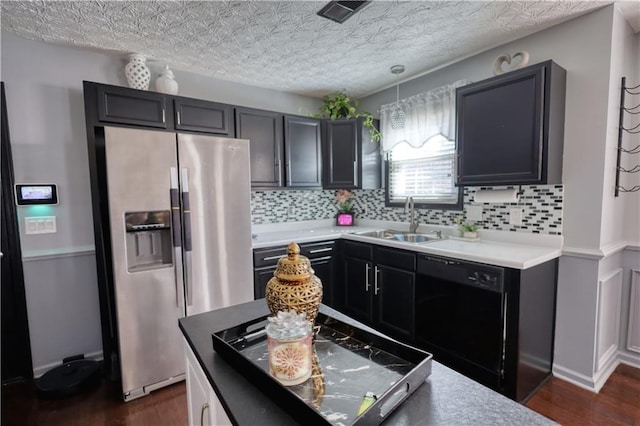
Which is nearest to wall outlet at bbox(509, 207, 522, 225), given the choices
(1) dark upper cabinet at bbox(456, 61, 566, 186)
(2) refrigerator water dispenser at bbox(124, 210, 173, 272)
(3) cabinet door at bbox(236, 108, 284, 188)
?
(1) dark upper cabinet at bbox(456, 61, 566, 186)

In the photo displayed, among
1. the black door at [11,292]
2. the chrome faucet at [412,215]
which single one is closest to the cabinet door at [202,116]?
the black door at [11,292]

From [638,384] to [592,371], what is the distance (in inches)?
14.9

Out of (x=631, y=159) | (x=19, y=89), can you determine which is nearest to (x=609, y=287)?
(x=631, y=159)

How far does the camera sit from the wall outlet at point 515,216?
2.37m

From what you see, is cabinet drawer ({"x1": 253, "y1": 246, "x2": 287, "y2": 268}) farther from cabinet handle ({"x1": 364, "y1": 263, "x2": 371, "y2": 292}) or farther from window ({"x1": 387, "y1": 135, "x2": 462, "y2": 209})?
window ({"x1": 387, "y1": 135, "x2": 462, "y2": 209})

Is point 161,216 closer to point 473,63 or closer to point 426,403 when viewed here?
point 426,403

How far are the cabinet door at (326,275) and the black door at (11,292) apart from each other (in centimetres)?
222

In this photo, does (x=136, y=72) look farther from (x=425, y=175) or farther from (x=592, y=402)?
(x=592, y=402)

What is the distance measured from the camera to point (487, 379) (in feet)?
6.66

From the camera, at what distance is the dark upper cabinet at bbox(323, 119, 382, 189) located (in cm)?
329

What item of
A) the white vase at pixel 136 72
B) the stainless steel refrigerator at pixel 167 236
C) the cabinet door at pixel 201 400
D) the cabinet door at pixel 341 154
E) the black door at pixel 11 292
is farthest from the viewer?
the cabinet door at pixel 341 154

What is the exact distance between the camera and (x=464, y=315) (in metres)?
2.16

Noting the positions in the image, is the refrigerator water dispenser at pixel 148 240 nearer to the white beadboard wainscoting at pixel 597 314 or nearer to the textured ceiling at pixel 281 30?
the textured ceiling at pixel 281 30

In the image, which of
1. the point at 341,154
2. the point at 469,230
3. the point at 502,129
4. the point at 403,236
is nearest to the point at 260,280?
the point at 403,236
